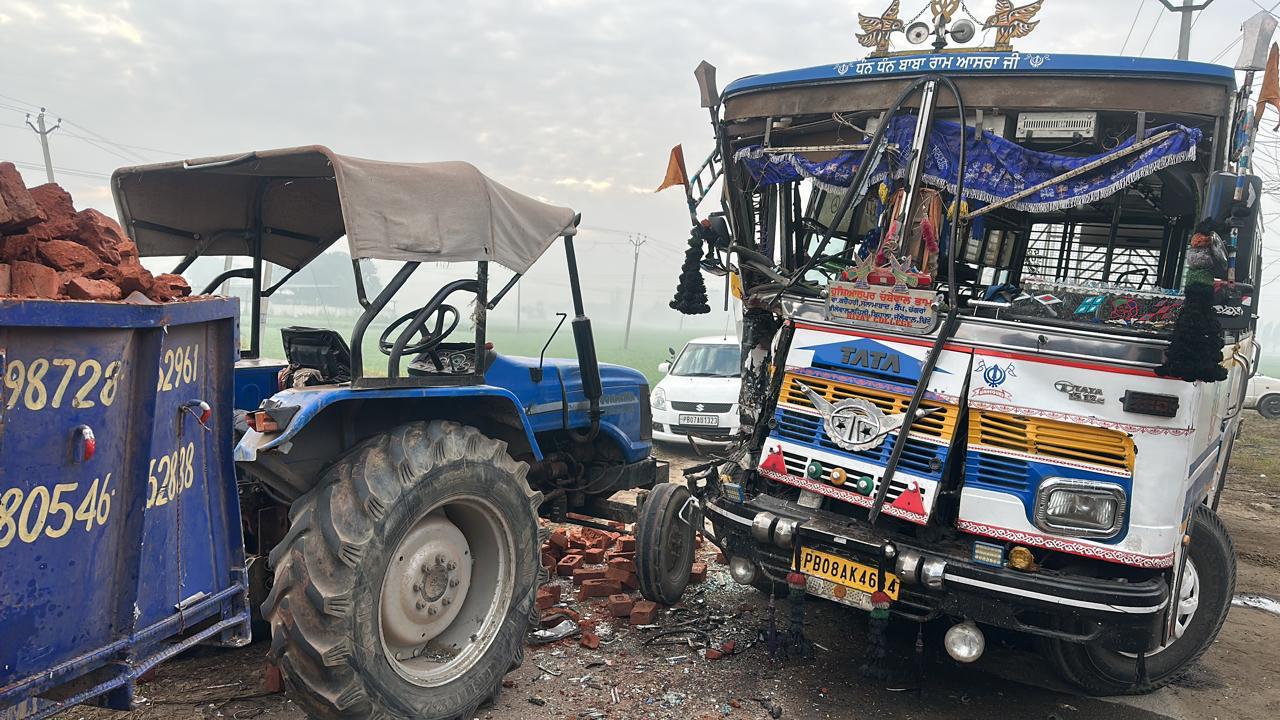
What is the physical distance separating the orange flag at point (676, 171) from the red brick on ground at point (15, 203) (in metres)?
3.92

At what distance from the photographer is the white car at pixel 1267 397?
19.7 m

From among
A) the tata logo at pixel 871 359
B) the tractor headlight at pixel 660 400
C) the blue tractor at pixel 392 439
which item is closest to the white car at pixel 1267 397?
the tractor headlight at pixel 660 400

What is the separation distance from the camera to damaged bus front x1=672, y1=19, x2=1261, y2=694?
12.7ft

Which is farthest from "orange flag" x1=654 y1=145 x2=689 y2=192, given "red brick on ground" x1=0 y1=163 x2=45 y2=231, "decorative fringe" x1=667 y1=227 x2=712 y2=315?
"red brick on ground" x1=0 y1=163 x2=45 y2=231

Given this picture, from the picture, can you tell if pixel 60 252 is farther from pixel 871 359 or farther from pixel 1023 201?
pixel 1023 201

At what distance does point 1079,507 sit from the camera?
3.96 meters

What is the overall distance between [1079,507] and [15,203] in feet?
14.7

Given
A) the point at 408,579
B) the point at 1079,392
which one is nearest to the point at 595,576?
the point at 408,579

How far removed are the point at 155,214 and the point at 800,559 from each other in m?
4.26

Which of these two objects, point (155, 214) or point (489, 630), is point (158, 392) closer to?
point (489, 630)

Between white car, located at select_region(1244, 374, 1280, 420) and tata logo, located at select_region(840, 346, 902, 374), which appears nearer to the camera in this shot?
tata logo, located at select_region(840, 346, 902, 374)

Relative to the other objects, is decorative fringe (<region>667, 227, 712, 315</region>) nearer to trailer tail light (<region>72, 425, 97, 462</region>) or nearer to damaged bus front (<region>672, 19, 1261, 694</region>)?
damaged bus front (<region>672, 19, 1261, 694</region>)

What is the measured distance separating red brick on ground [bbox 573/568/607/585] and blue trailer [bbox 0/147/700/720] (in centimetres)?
33

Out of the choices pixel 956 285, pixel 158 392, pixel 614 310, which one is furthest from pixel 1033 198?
pixel 614 310
